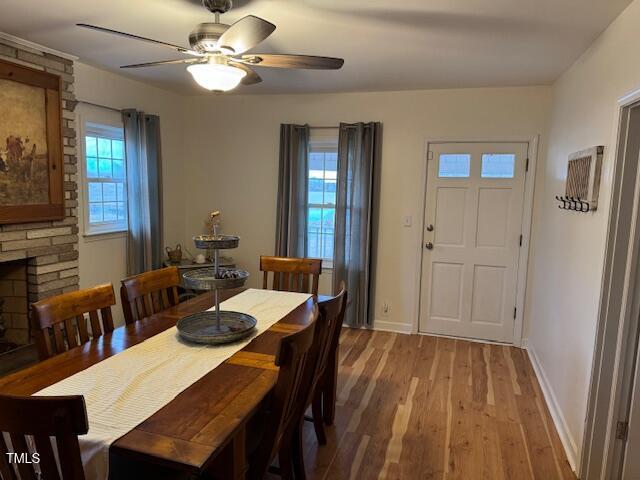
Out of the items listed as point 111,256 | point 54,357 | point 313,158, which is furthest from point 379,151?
point 54,357

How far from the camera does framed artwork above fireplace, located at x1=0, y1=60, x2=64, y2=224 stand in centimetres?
290

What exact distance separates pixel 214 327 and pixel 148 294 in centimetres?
60

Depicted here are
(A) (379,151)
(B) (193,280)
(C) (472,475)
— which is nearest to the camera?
(B) (193,280)

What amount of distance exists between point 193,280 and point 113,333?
0.55 metres

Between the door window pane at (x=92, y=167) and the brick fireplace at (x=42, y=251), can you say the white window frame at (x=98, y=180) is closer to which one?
the door window pane at (x=92, y=167)

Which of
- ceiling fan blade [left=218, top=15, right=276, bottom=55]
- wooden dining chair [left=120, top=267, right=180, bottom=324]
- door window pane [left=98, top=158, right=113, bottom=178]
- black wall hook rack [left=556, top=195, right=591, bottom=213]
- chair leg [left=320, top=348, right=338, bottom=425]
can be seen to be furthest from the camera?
door window pane [left=98, top=158, right=113, bottom=178]

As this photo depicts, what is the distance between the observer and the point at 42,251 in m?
3.20

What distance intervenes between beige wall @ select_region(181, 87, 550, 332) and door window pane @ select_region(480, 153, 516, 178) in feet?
0.58

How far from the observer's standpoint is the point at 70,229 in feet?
11.3

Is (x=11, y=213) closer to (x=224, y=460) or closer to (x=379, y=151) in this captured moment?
(x=224, y=460)

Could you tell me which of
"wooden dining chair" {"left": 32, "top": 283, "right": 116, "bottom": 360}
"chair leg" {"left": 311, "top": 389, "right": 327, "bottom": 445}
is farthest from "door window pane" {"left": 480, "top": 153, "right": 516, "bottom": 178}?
"wooden dining chair" {"left": 32, "top": 283, "right": 116, "bottom": 360}

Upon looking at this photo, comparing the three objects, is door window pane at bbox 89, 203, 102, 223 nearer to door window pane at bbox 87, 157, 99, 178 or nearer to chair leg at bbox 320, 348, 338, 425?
door window pane at bbox 87, 157, 99, 178

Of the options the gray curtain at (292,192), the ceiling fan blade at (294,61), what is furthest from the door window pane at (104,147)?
the ceiling fan blade at (294,61)

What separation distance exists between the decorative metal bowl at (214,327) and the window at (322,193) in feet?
7.84
